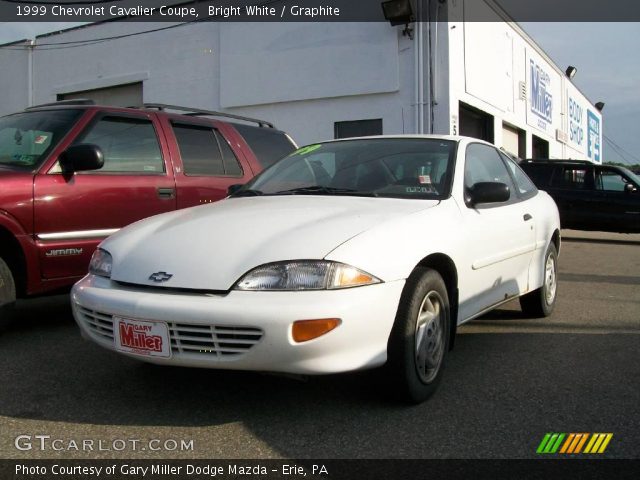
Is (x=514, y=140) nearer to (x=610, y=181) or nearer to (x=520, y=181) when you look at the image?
(x=610, y=181)

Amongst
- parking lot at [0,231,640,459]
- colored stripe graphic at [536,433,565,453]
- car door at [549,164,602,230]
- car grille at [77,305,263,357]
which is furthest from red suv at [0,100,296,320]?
car door at [549,164,602,230]

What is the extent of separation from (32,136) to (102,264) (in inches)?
77.3

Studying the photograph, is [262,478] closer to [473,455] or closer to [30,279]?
[473,455]

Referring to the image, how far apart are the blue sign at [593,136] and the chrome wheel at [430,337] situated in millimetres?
37666

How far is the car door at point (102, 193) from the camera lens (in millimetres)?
4438

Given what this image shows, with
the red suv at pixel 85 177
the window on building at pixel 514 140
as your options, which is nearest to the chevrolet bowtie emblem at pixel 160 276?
the red suv at pixel 85 177

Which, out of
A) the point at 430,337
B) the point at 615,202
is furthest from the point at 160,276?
the point at 615,202

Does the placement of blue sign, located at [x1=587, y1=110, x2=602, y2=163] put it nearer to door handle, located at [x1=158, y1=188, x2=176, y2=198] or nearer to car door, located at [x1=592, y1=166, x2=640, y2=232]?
car door, located at [x1=592, y1=166, x2=640, y2=232]

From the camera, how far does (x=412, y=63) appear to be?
14.3 metres

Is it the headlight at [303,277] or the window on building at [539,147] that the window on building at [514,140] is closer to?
the window on building at [539,147]

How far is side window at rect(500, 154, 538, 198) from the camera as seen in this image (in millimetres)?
5070

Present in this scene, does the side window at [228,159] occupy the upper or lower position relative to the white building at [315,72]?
lower

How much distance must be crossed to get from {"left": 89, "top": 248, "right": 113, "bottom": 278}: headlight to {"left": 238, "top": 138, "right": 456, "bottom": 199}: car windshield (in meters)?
1.17

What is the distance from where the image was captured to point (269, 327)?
8.90 ft
